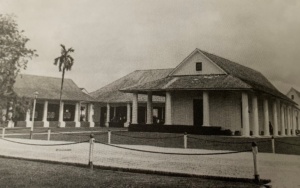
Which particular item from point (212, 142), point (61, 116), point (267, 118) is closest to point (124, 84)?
point (61, 116)

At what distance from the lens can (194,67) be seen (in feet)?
64.0

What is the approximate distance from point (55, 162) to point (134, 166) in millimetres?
2184

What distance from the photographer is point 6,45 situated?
13.6 m

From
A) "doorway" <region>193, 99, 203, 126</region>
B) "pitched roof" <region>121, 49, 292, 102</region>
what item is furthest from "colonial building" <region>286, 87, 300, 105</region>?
"doorway" <region>193, 99, 203, 126</region>

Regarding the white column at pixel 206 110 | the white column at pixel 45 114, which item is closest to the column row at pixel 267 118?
the white column at pixel 206 110

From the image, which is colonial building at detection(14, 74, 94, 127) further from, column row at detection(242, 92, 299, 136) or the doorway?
column row at detection(242, 92, 299, 136)

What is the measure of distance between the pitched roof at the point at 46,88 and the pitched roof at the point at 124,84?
4.81 feet

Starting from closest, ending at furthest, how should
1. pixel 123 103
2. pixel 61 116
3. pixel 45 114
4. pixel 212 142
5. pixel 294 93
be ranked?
pixel 294 93 < pixel 212 142 < pixel 45 114 < pixel 61 116 < pixel 123 103

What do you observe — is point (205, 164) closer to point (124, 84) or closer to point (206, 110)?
point (206, 110)

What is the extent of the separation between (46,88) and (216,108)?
17.2 metres

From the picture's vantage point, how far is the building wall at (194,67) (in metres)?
18.8

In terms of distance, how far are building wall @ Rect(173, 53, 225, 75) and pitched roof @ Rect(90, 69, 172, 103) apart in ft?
29.0

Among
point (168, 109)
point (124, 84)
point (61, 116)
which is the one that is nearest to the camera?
point (168, 109)

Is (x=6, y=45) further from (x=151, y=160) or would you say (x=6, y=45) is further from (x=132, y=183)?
(x=132, y=183)
